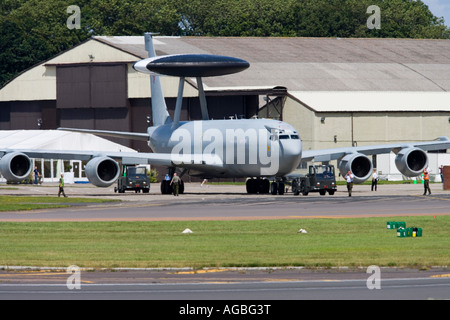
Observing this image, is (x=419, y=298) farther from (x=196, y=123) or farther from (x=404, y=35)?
(x=404, y=35)

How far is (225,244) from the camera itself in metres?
32.0

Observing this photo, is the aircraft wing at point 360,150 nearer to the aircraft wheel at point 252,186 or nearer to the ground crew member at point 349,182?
the ground crew member at point 349,182

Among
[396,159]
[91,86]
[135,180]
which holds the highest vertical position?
[91,86]

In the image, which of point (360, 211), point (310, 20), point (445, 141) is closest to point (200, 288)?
point (360, 211)

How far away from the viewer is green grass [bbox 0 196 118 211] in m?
53.6

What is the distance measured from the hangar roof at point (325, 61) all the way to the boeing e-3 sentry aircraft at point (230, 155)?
36.0 metres

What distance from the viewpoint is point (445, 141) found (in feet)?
227

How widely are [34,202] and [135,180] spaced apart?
21344 mm

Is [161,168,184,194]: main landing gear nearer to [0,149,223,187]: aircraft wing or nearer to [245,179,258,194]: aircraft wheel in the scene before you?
[0,149,223,187]: aircraft wing

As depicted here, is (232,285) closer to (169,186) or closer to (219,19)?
(169,186)

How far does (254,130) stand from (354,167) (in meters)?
7.36

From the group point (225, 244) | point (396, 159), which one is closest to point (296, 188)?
point (396, 159)

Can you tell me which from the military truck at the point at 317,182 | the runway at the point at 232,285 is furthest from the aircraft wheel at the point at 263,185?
the runway at the point at 232,285
